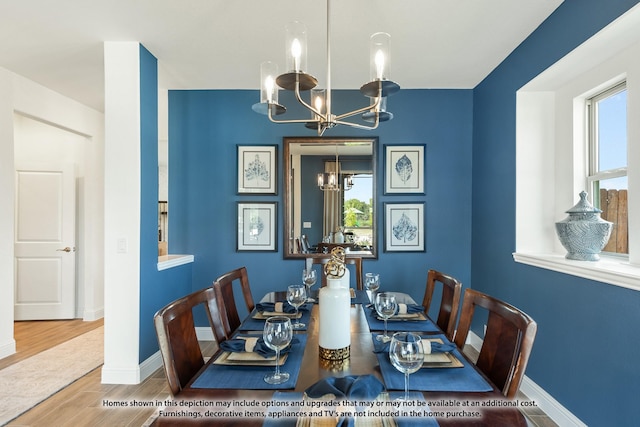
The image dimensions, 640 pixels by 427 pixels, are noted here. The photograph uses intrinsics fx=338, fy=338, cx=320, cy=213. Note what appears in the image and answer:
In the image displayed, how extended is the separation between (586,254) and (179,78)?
3516 mm

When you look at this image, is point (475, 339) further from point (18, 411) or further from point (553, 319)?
point (18, 411)

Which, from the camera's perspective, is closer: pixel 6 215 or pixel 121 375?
pixel 121 375

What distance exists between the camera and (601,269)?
1717mm

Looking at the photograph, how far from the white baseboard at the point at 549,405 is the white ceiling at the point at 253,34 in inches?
97.1

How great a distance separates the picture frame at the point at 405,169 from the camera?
3.45 m

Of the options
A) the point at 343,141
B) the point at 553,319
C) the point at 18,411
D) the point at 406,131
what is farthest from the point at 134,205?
the point at 553,319

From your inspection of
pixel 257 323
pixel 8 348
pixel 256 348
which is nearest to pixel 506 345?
pixel 256 348

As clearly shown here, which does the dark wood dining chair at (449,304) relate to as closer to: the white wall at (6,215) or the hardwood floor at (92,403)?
the hardwood floor at (92,403)

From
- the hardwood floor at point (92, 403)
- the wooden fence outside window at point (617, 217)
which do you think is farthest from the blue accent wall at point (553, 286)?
the hardwood floor at point (92, 403)

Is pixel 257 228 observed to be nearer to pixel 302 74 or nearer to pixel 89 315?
pixel 302 74

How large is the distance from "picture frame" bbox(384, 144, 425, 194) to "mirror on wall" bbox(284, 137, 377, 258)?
0.17 m

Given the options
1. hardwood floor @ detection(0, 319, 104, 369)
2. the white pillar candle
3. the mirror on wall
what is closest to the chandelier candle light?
the white pillar candle

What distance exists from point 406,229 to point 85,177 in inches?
154

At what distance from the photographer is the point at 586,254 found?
200 centimetres
